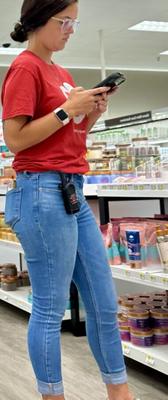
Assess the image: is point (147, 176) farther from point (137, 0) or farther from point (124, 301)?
point (137, 0)

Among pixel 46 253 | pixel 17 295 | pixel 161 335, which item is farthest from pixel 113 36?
pixel 46 253

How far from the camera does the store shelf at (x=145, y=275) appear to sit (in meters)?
2.52

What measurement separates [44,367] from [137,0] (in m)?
Result: 7.82

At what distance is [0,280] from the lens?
489cm

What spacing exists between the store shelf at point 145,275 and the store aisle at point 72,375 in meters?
0.47

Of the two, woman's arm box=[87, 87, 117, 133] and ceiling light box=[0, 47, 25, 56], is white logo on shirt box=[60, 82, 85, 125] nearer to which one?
woman's arm box=[87, 87, 117, 133]

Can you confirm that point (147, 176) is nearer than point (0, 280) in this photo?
Yes

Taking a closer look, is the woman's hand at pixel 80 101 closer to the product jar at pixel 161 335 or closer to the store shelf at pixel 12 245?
the product jar at pixel 161 335

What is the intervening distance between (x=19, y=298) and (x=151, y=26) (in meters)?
7.31

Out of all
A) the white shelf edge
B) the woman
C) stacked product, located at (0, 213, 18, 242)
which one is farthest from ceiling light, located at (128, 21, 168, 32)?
the woman

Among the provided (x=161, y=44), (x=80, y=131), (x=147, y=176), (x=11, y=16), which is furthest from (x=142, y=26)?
(x=80, y=131)

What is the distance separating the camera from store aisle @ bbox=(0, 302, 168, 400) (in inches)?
99.2

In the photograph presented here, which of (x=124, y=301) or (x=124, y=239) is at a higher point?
(x=124, y=239)

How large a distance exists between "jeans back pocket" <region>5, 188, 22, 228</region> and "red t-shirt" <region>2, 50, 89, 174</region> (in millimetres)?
79
